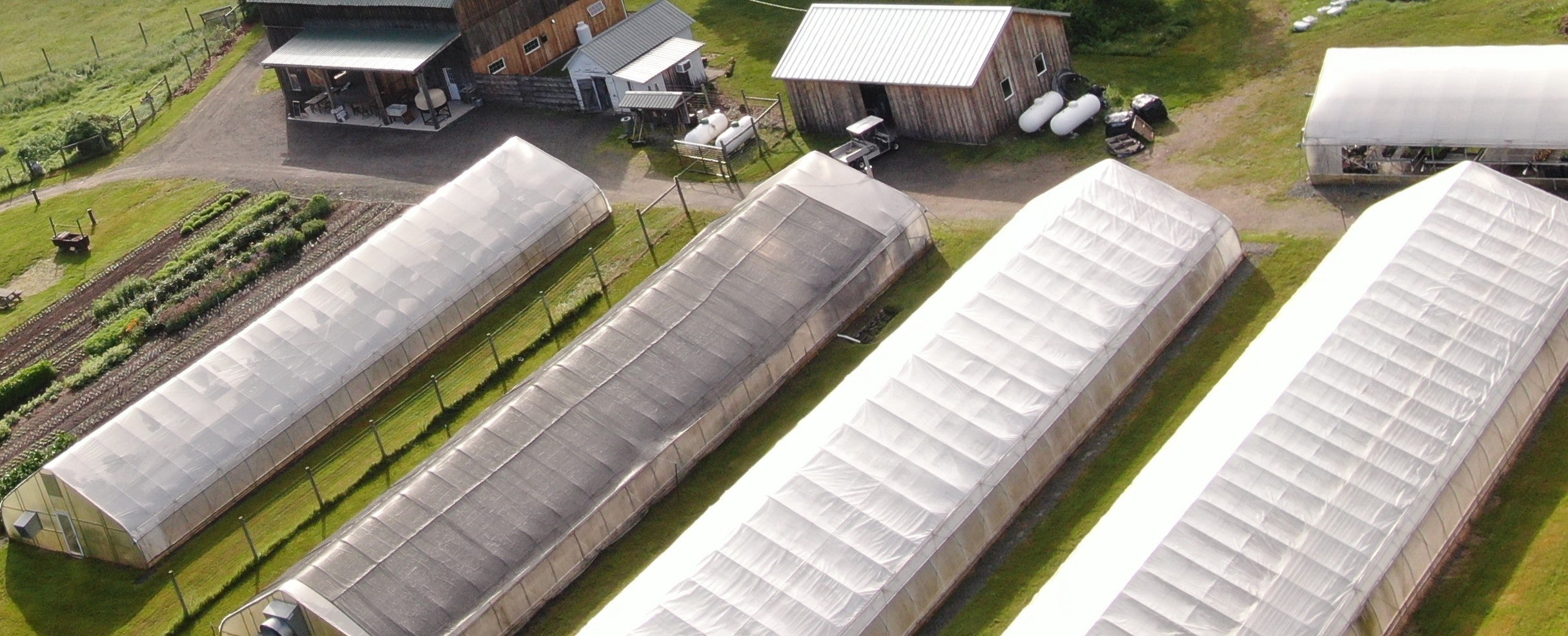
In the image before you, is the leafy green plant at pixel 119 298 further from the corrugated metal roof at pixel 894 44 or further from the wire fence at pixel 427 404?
the corrugated metal roof at pixel 894 44

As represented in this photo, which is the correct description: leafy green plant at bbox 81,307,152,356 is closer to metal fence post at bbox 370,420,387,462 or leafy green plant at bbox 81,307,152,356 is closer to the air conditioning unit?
metal fence post at bbox 370,420,387,462

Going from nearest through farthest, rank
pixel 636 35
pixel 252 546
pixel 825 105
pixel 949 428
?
1. pixel 949 428
2. pixel 252 546
3. pixel 825 105
4. pixel 636 35

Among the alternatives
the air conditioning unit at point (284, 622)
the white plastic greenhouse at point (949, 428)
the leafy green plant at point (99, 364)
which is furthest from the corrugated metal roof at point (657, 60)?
the air conditioning unit at point (284, 622)

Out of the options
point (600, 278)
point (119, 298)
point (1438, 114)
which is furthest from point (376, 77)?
point (1438, 114)

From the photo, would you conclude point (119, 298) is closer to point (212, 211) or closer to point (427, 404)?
point (212, 211)

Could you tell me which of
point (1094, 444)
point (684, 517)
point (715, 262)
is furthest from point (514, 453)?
point (1094, 444)

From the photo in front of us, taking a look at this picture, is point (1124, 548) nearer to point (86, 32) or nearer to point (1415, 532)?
point (1415, 532)

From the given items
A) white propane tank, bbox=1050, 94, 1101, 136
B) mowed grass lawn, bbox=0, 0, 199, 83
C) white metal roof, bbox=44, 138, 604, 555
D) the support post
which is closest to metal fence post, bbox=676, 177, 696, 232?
the support post
